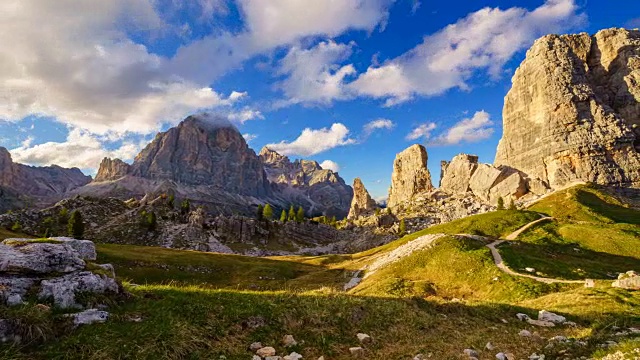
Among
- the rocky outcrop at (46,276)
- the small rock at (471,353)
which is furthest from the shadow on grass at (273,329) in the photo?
the rocky outcrop at (46,276)

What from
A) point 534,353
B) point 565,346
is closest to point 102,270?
point 534,353

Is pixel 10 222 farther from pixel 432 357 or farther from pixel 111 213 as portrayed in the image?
pixel 432 357

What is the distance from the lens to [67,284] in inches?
612

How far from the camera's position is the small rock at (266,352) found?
14.8 meters

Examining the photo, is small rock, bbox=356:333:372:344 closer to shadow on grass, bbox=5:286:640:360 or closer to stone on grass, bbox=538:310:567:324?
shadow on grass, bbox=5:286:640:360

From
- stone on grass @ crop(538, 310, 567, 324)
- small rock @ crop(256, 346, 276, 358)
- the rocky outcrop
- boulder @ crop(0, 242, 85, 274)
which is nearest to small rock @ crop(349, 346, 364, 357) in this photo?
small rock @ crop(256, 346, 276, 358)

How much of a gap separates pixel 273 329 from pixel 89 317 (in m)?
8.23

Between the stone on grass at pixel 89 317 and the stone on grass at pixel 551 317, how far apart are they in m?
28.1

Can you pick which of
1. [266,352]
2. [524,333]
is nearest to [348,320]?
[266,352]

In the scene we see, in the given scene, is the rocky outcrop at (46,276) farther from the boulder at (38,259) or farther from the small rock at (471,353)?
the small rock at (471,353)

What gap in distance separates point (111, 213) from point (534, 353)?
199797 mm

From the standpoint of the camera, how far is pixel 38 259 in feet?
53.6

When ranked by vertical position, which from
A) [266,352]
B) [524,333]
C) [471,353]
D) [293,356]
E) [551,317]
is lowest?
[551,317]

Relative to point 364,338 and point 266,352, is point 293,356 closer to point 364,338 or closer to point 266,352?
point 266,352
